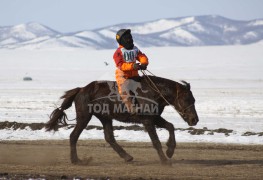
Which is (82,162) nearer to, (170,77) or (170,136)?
(170,136)

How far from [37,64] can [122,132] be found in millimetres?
58799

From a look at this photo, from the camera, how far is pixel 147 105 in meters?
13.3

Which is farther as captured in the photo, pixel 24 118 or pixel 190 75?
pixel 190 75

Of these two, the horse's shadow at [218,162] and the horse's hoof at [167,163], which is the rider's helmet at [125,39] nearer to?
the horse's hoof at [167,163]

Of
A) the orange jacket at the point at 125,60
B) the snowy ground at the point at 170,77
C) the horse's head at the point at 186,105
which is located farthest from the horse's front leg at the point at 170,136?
the snowy ground at the point at 170,77

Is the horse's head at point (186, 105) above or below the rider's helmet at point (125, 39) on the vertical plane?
below

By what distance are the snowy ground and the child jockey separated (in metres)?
5.76

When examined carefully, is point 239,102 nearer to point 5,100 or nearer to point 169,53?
point 5,100

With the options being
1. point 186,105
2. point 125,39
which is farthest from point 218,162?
point 125,39

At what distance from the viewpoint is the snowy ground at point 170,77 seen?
20.6m

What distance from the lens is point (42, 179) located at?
11.0 metres

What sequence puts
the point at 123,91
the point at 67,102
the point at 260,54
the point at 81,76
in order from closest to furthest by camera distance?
the point at 123,91, the point at 67,102, the point at 81,76, the point at 260,54

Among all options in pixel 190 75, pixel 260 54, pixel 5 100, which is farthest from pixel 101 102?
pixel 260 54

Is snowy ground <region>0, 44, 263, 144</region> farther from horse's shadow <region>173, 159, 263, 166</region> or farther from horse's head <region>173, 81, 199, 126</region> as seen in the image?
horse's head <region>173, 81, 199, 126</region>
